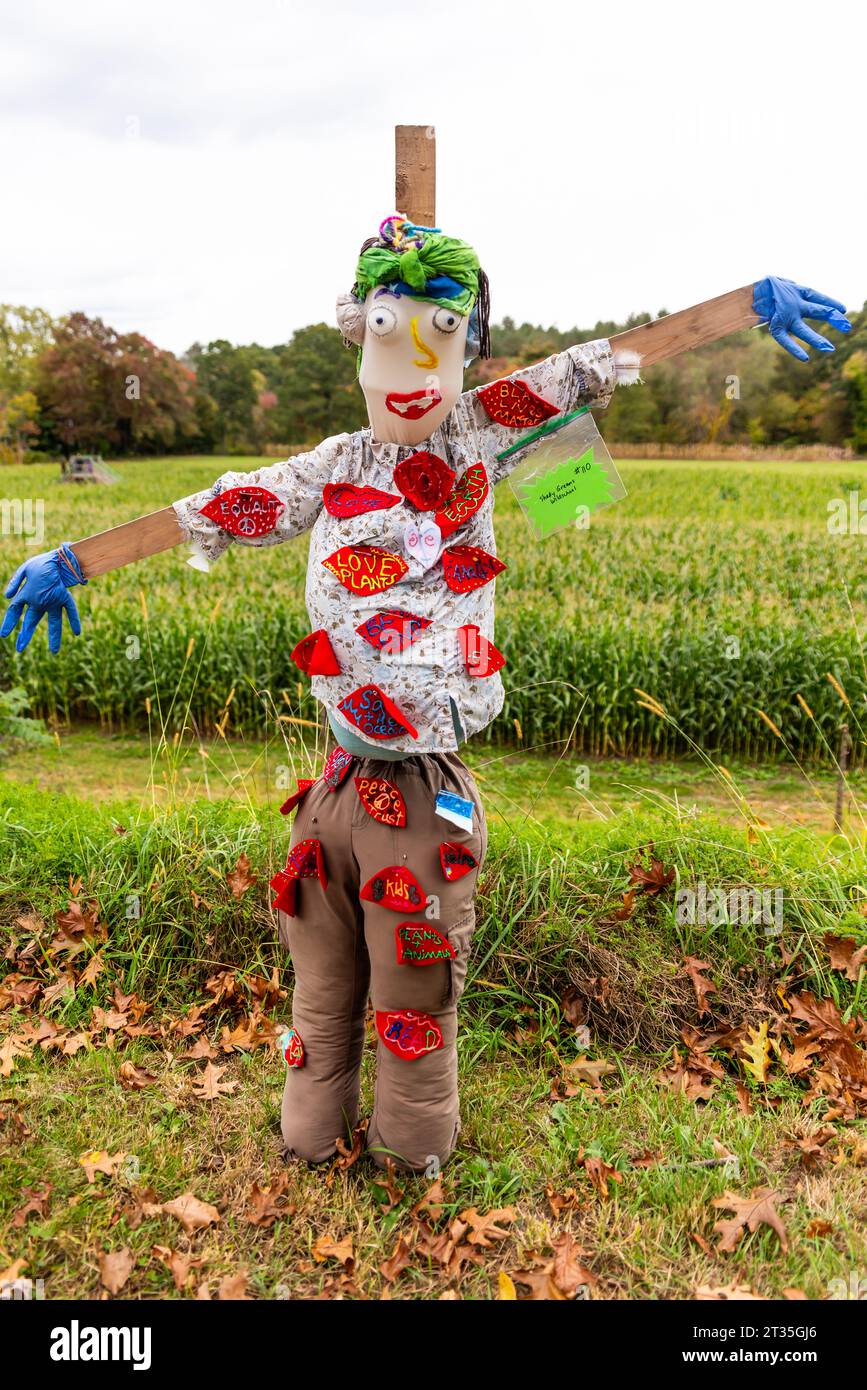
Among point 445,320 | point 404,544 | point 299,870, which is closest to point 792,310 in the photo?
point 445,320

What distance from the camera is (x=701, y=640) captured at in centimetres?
697

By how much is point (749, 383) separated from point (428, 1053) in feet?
108

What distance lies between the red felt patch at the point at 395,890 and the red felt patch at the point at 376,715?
1.12 ft

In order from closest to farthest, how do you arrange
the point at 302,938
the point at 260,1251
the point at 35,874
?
the point at 260,1251, the point at 302,938, the point at 35,874

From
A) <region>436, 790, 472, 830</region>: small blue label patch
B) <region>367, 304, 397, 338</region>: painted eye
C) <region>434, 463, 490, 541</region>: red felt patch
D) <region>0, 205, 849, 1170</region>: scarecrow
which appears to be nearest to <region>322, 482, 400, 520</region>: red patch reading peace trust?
<region>0, 205, 849, 1170</region>: scarecrow

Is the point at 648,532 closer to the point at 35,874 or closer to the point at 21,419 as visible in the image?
the point at 35,874

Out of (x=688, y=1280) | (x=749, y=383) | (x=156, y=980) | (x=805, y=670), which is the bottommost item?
(x=688, y=1280)

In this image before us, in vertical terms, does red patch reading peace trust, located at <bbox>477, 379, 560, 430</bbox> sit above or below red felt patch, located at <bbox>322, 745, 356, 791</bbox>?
above

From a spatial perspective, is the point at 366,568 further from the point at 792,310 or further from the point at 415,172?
the point at 792,310

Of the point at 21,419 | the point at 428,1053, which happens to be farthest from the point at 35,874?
the point at 21,419

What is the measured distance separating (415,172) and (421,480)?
0.88 m

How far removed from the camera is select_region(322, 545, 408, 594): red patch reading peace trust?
97.1 inches

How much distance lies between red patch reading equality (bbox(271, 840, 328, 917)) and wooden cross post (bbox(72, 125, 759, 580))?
869mm

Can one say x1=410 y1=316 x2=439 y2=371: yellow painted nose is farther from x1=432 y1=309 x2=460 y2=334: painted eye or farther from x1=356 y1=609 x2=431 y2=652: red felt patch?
x1=356 y1=609 x2=431 y2=652: red felt patch
